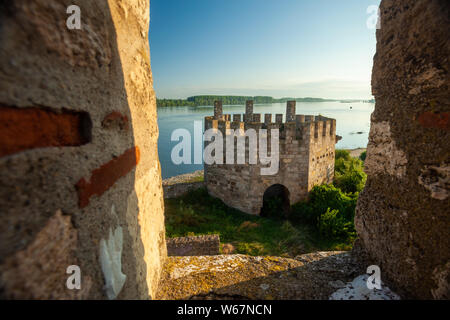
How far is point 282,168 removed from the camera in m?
8.32

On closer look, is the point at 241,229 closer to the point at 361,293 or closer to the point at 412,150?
the point at 361,293

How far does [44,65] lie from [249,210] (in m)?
8.19

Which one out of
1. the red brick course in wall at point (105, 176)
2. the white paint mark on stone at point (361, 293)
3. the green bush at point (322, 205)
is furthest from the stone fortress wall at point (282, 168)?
the red brick course in wall at point (105, 176)

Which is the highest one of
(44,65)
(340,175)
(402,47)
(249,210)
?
(402,47)

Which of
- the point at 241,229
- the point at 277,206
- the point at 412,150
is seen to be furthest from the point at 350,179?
the point at 412,150

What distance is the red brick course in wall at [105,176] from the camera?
0.88 m

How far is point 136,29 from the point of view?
1458 millimetres

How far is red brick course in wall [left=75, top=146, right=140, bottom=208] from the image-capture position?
0.88m

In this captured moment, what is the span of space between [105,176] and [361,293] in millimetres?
1741

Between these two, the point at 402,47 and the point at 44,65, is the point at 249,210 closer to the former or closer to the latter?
the point at 402,47

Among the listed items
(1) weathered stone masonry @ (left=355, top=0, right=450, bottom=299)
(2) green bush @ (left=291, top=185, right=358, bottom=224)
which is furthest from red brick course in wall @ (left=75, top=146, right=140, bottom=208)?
(2) green bush @ (left=291, top=185, right=358, bottom=224)
